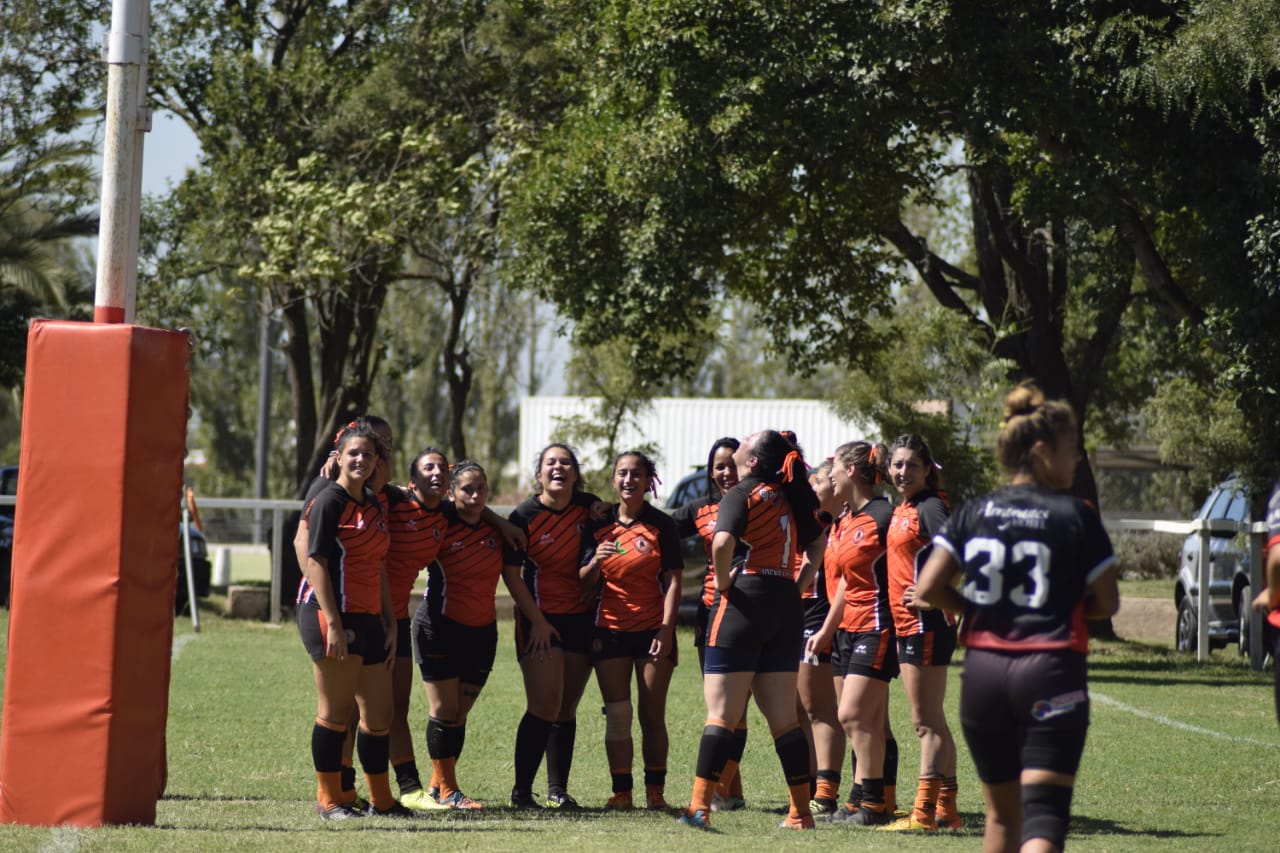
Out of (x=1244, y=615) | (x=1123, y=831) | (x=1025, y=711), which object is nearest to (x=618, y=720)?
(x=1123, y=831)

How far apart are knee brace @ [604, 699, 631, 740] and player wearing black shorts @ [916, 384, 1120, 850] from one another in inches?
139

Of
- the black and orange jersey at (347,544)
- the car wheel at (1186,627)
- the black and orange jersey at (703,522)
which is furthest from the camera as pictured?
the car wheel at (1186,627)

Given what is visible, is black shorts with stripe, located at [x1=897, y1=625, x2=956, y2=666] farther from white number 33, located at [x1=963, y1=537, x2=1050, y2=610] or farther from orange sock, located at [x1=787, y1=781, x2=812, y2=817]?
white number 33, located at [x1=963, y1=537, x2=1050, y2=610]

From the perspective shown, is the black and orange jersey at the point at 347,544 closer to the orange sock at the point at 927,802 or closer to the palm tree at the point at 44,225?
the orange sock at the point at 927,802

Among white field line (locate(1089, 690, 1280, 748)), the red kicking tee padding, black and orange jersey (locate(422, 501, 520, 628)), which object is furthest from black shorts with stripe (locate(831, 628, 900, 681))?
white field line (locate(1089, 690, 1280, 748))

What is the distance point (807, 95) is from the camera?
15781mm

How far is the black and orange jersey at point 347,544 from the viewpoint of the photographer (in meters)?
7.50

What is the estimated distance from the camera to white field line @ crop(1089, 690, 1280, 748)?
11.9 m

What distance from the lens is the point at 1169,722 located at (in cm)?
1284

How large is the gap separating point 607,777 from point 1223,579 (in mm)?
10533

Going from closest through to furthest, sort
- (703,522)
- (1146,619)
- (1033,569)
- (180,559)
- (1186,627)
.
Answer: (1033,569) < (703,522) < (1186,627) < (180,559) < (1146,619)

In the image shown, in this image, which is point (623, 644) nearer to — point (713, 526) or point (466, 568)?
point (713, 526)

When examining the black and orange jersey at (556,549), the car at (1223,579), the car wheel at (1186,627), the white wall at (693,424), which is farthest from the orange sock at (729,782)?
the white wall at (693,424)

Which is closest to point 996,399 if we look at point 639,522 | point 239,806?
point 639,522
